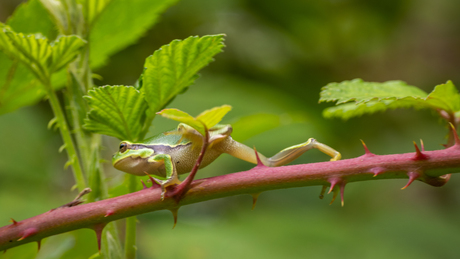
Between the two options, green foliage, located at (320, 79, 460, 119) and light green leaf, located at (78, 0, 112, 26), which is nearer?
green foliage, located at (320, 79, 460, 119)

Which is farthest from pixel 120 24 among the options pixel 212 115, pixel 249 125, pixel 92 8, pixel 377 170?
A: pixel 377 170

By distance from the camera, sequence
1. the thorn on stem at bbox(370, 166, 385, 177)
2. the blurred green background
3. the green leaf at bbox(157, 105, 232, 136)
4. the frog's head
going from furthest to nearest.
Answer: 1. the blurred green background
2. the frog's head
3. the thorn on stem at bbox(370, 166, 385, 177)
4. the green leaf at bbox(157, 105, 232, 136)

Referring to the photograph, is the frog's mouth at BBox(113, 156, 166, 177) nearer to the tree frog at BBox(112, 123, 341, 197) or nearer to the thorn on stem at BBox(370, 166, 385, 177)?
the tree frog at BBox(112, 123, 341, 197)

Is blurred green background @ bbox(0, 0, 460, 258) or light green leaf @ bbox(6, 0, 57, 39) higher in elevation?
light green leaf @ bbox(6, 0, 57, 39)

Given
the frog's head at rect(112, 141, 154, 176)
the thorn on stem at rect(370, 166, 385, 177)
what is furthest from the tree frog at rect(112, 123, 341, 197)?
the thorn on stem at rect(370, 166, 385, 177)

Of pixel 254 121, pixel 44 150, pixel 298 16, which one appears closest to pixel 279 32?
pixel 298 16

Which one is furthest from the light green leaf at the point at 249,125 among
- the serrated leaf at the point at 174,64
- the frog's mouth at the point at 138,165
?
the serrated leaf at the point at 174,64

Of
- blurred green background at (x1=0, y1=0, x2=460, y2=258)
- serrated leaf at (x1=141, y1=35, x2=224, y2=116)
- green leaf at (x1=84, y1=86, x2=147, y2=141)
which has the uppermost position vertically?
serrated leaf at (x1=141, y1=35, x2=224, y2=116)
